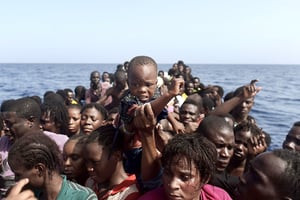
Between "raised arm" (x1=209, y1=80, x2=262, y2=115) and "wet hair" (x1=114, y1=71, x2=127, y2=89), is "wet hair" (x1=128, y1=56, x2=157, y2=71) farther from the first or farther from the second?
"wet hair" (x1=114, y1=71, x2=127, y2=89)

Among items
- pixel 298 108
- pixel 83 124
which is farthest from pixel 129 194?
pixel 298 108

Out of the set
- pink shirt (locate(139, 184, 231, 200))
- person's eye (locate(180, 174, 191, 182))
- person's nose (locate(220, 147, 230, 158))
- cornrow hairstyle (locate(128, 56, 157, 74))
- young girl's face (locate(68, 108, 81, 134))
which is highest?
cornrow hairstyle (locate(128, 56, 157, 74))

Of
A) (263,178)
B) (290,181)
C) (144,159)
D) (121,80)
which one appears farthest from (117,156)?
(121,80)

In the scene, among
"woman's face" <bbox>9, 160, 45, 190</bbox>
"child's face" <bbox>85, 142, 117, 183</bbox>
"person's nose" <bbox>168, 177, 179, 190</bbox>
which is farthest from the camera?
"child's face" <bbox>85, 142, 117, 183</bbox>

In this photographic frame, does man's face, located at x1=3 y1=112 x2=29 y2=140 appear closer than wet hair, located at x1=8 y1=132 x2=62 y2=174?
No

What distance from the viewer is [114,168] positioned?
2406mm

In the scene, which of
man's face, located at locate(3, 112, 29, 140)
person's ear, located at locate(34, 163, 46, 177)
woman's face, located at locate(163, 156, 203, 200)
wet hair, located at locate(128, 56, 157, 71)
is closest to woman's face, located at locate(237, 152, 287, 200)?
woman's face, located at locate(163, 156, 203, 200)

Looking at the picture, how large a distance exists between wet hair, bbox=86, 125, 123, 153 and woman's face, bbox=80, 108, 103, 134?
1.49m

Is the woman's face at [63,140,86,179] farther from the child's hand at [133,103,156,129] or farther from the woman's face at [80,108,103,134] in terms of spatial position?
the woman's face at [80,108,103,134]

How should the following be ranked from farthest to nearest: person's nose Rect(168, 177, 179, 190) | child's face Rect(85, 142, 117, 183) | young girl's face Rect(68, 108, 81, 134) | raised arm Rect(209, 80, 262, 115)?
young girl's face Rect(68, 108, 81, 134) < raised arm Rect(209, 80, 262, 115) < child's face Rect(85, 142, 117, 183) < person's nose Rect(168, 177, 179, 190)

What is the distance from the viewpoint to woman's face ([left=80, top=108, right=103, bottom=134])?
4004mm

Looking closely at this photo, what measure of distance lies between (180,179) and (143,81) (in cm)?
79

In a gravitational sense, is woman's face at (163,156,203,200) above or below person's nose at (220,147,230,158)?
above

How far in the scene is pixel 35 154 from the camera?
2.12 metres
